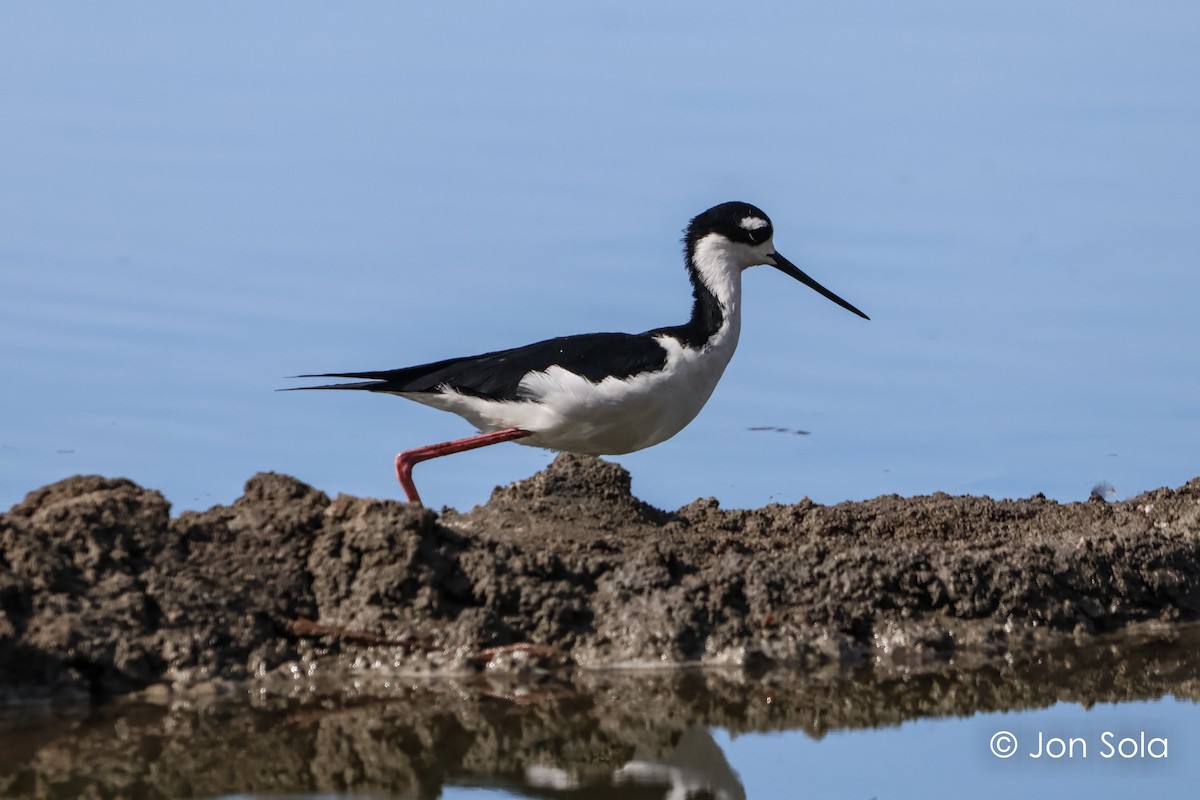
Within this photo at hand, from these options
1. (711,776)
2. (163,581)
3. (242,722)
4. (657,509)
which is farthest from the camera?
(657,509)

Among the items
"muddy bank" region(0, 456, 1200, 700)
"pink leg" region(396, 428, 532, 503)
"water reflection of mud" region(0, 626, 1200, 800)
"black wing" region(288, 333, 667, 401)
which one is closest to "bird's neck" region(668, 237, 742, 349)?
"black wing" region(288, 333, 667, 401)

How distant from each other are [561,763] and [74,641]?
5.83 feet

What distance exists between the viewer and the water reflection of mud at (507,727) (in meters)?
4.86

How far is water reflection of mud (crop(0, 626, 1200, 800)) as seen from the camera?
15.9 ft

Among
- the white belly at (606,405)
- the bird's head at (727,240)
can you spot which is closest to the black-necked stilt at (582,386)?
the white belly at (606,405)

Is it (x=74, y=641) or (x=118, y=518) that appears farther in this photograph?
(x=118, y=518)

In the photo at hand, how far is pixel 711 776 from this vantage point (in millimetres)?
4969

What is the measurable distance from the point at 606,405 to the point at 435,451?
1.01 m

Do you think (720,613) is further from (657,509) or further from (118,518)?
(118,518)

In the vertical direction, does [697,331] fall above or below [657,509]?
above

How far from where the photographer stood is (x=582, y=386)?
8383mm

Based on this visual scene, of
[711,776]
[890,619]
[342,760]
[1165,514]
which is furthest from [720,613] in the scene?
[1165,514]

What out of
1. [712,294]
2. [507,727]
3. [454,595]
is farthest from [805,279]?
[507,727]

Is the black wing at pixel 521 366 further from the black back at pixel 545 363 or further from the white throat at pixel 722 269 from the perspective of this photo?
the white throat at pixel 722 269
